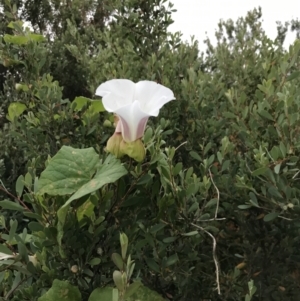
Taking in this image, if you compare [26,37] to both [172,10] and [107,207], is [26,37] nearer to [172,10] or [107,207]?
[172,10]

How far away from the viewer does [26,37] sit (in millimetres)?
1291

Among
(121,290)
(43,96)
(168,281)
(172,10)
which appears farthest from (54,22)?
(121,290)

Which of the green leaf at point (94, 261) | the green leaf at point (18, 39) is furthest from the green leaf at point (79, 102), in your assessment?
the green leaf at point (94, 261)

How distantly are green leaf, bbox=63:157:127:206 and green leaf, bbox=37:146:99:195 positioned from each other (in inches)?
1.1

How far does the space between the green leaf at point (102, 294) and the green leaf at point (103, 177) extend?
0.19 m

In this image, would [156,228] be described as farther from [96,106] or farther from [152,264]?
[96,106]

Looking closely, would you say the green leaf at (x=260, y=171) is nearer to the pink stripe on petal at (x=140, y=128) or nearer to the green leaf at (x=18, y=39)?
the pink stripe on petal at (x=140, y=128)

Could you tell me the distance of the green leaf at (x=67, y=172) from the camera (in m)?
0.76

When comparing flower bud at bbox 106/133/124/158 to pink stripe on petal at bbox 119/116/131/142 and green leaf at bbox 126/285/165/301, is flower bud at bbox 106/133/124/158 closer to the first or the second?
pink stripe on petal at bbox 119/116/131/142

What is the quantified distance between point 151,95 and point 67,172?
217mm

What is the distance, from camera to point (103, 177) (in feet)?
2.41

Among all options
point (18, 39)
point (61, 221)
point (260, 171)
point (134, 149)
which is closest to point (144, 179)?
point (134, 149)

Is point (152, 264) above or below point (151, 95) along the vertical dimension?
below

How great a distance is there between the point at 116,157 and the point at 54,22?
3056mm
